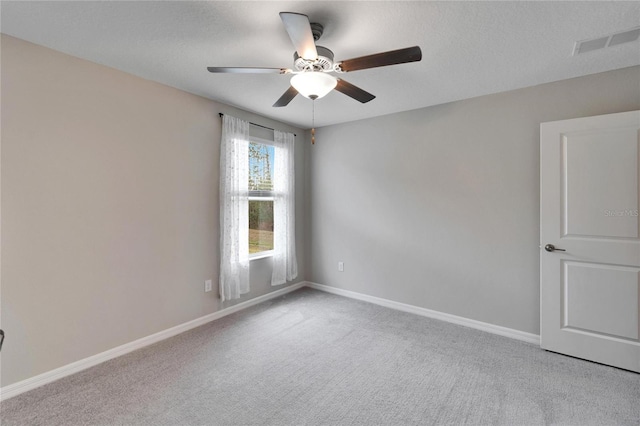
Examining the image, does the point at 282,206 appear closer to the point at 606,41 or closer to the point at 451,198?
the point at 451,198

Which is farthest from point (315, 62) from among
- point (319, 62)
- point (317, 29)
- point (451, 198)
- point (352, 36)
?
point (451, 198)

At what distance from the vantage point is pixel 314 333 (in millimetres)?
2994

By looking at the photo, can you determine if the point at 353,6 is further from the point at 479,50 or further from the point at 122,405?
the point at 122,405

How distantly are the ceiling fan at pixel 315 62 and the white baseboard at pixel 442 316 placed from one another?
2.59 meters

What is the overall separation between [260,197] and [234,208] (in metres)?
0.53

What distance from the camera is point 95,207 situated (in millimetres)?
2420

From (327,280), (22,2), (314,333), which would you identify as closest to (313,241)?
(327,280)

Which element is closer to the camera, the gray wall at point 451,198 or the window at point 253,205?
the gray wall at point 451,198

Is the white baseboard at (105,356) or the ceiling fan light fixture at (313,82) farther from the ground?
the ceiling fan light fixture at (313,82)

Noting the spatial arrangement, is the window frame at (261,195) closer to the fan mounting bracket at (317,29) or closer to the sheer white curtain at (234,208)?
the sheer white curtain at (234,208)

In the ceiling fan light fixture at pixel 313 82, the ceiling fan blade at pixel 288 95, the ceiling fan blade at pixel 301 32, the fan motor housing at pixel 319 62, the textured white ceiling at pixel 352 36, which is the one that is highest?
the textured white ceiling at pixel 352 36

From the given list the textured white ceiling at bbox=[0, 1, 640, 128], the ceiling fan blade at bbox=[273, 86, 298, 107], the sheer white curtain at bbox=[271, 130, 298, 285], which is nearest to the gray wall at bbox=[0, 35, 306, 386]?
the textured white ceiling at bbox=[0, 1, 640, 128]

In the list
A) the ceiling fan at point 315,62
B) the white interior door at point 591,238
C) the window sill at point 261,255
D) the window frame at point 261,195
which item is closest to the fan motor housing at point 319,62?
the ceiling fan at point 315,62

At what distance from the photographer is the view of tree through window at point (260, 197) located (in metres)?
3.79
